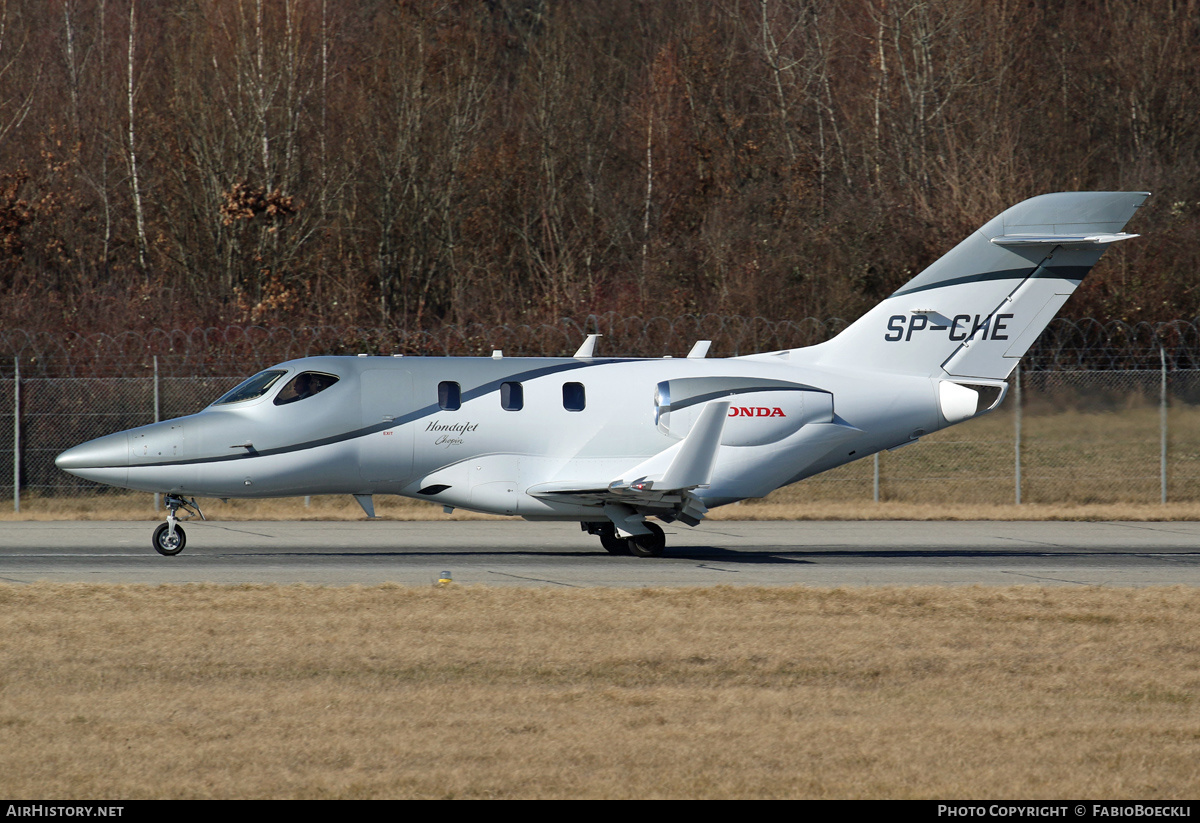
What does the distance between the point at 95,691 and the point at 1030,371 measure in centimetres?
2157

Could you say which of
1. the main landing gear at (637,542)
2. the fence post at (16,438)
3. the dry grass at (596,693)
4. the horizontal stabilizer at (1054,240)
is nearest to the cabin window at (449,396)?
the main landing gear at (637,542)

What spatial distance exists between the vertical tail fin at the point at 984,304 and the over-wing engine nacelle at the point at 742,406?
1.15 m

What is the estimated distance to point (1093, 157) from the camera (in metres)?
40.7

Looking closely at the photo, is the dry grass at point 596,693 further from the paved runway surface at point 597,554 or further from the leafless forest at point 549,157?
the leafless forest at point 549,157

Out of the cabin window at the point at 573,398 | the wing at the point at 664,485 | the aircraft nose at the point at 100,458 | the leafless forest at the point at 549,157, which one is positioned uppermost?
the leafless forest at the point at 549,157

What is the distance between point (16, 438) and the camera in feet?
79.8

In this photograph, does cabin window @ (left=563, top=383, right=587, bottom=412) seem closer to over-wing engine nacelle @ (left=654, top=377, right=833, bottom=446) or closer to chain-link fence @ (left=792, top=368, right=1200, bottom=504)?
over-wing engine nacelle @ (left=654, top=377, right=833, bottom=446)

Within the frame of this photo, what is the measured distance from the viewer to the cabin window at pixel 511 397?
1797cm

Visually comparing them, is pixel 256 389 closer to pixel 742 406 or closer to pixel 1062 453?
pixel 742 406

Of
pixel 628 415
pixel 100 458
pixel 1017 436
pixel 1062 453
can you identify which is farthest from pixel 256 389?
pixel 1062 453

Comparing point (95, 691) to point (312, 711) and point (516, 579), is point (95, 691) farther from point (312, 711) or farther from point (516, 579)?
point (516, 579)

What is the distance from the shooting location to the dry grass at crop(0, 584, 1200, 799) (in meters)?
7.33

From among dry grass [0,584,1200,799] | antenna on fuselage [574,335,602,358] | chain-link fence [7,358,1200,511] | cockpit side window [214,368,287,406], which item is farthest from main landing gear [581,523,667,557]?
chain-link fence [7,358,1200,511]

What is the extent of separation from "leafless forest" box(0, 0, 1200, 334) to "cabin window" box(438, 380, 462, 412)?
49.1 feet
